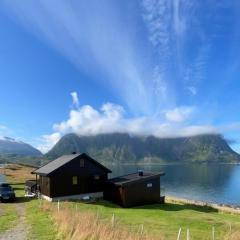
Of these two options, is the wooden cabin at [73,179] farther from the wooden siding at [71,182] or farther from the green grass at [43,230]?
the green grass at [43,230]

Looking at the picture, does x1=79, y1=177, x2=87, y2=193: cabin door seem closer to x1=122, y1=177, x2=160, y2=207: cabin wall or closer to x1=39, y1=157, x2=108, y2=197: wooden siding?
x1=39, y1=157, x2=108, y2=197: wooden siding

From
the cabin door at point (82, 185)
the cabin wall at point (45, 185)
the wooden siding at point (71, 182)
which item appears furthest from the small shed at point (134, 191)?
the cabin wall at point (45, 185)

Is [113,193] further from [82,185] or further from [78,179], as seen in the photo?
[78,179]

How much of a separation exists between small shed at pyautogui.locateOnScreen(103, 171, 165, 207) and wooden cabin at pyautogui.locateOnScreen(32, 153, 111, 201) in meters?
1.97

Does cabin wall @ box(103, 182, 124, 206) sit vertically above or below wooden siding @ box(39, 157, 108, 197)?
below

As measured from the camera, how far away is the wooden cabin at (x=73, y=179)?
157 feet

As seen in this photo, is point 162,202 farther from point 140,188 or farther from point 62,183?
point 62,183

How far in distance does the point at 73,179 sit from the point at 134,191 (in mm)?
8686

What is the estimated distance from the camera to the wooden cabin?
47781mm

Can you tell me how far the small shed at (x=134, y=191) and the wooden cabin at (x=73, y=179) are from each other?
1971 millimetres

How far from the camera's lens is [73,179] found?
49.6 metres

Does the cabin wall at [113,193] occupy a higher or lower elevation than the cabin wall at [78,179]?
lower

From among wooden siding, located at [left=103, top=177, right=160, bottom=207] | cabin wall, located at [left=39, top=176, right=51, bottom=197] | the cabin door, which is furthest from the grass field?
cabin wall, located at [left=39, top=176, right=51, bottom=197]

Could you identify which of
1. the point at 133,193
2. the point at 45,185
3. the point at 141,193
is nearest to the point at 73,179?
the point at 45,185
